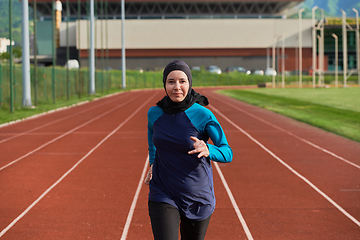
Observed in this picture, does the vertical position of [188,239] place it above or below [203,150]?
below

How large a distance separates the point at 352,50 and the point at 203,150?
88.9 metres

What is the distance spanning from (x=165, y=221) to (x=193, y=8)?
87.1 metres

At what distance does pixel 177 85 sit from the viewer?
130 inches

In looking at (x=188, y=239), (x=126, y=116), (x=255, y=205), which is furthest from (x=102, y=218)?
(x=126, y=116)

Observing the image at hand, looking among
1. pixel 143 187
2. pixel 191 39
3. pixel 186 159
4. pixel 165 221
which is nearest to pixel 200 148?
pixel 186 159

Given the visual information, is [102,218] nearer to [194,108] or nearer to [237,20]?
[194,108]

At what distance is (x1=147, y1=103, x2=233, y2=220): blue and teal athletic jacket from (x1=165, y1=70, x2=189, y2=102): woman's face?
0.41ft

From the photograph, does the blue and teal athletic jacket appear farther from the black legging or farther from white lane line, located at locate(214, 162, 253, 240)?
white lane line, located at locate(214, 162, 253, 240)

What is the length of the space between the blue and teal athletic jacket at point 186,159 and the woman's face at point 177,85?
0.13 metres

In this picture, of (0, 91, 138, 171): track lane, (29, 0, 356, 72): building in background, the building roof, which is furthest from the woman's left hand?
the building roof

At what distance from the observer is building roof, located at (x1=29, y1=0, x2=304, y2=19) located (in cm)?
8638

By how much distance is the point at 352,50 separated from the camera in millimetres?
86000

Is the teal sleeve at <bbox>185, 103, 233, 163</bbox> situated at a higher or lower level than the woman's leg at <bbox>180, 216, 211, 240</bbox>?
higher

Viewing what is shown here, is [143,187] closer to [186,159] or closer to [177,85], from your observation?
[186,159]
